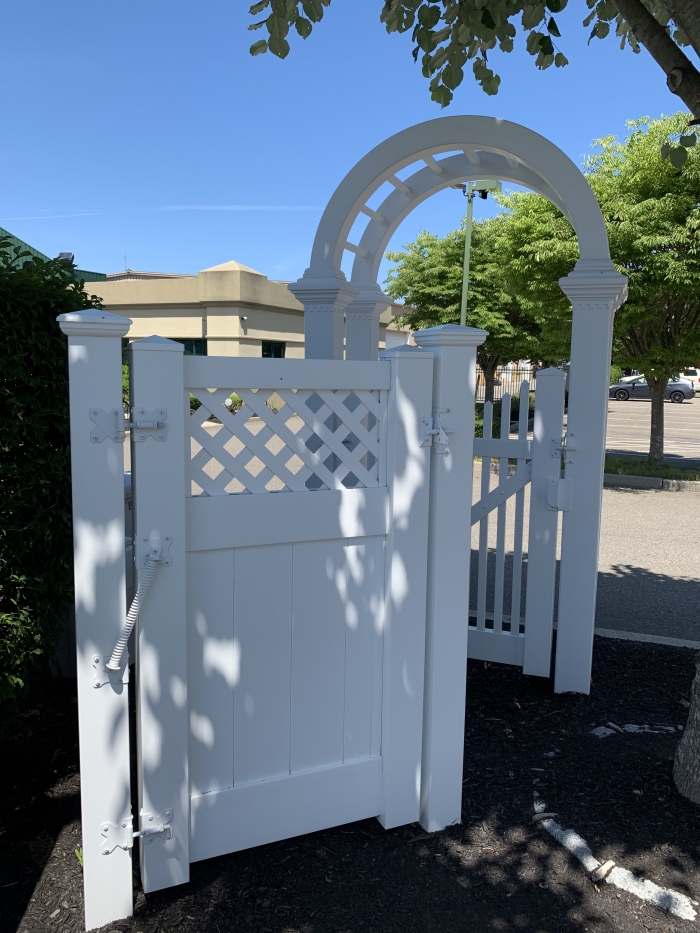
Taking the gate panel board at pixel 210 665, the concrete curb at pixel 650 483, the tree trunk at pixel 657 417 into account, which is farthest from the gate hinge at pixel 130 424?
the tree trunk at pixel 657 417

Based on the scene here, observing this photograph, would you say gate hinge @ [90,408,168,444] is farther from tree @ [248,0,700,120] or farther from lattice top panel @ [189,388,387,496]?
tree @ [248,0,700,120]

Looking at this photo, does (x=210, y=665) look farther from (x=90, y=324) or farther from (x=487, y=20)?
(x=487, y=20)

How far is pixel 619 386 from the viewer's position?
41.7m

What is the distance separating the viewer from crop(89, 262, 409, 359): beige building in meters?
24.9

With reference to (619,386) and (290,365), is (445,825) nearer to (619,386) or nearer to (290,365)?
(290,365)

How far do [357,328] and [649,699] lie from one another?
372cm

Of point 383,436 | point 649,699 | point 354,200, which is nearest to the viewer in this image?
point 383,436

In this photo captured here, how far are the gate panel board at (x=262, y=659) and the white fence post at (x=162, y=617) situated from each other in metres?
0.23

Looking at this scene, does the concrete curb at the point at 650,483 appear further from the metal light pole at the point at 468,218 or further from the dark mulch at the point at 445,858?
the dark mulch at the point at 445,858

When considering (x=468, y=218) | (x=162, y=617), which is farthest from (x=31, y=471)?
(x=468, y=218)

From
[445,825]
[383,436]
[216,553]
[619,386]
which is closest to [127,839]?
[216,553]

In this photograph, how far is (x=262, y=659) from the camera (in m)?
2.80

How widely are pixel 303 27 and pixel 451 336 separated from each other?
256 centimetres

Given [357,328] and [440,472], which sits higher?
[357,328]
